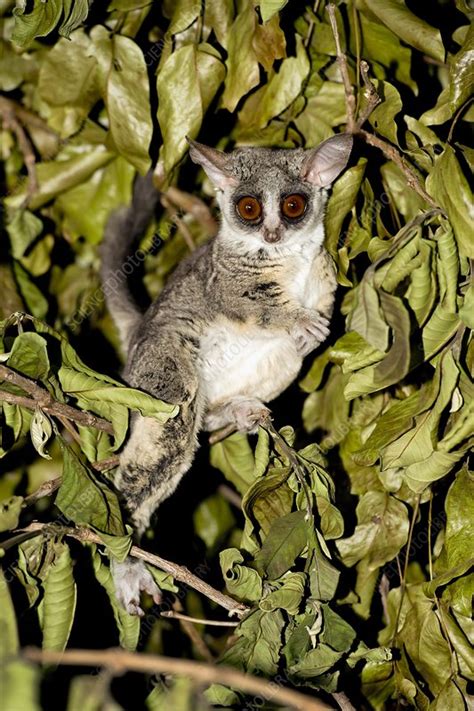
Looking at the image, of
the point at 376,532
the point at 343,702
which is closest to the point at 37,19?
the point at 376,532

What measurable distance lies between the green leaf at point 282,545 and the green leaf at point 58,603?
0.47 metres

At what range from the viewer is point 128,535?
2.09 m

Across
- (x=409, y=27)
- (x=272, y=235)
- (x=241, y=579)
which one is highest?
(x=409, y=27)

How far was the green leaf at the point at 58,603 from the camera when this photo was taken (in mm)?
2002

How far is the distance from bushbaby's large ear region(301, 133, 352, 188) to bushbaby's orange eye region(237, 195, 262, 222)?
0.65ft

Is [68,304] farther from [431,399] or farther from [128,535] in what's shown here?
[431,399]

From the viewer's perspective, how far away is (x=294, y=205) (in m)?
2.78

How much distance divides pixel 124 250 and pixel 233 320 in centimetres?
72

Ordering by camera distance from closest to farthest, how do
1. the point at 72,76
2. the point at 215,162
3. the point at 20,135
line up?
1. the point at 215,162
2. the point at 72,76
3. the point at 20,135

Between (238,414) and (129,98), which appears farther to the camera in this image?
(238,414)

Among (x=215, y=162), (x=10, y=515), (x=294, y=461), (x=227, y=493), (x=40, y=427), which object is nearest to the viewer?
(x=10, y=515)

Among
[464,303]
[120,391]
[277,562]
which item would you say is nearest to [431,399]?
[464,303]

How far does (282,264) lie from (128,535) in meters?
1.25

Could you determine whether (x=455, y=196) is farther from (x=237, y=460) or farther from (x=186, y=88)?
(x=237, y=460)
